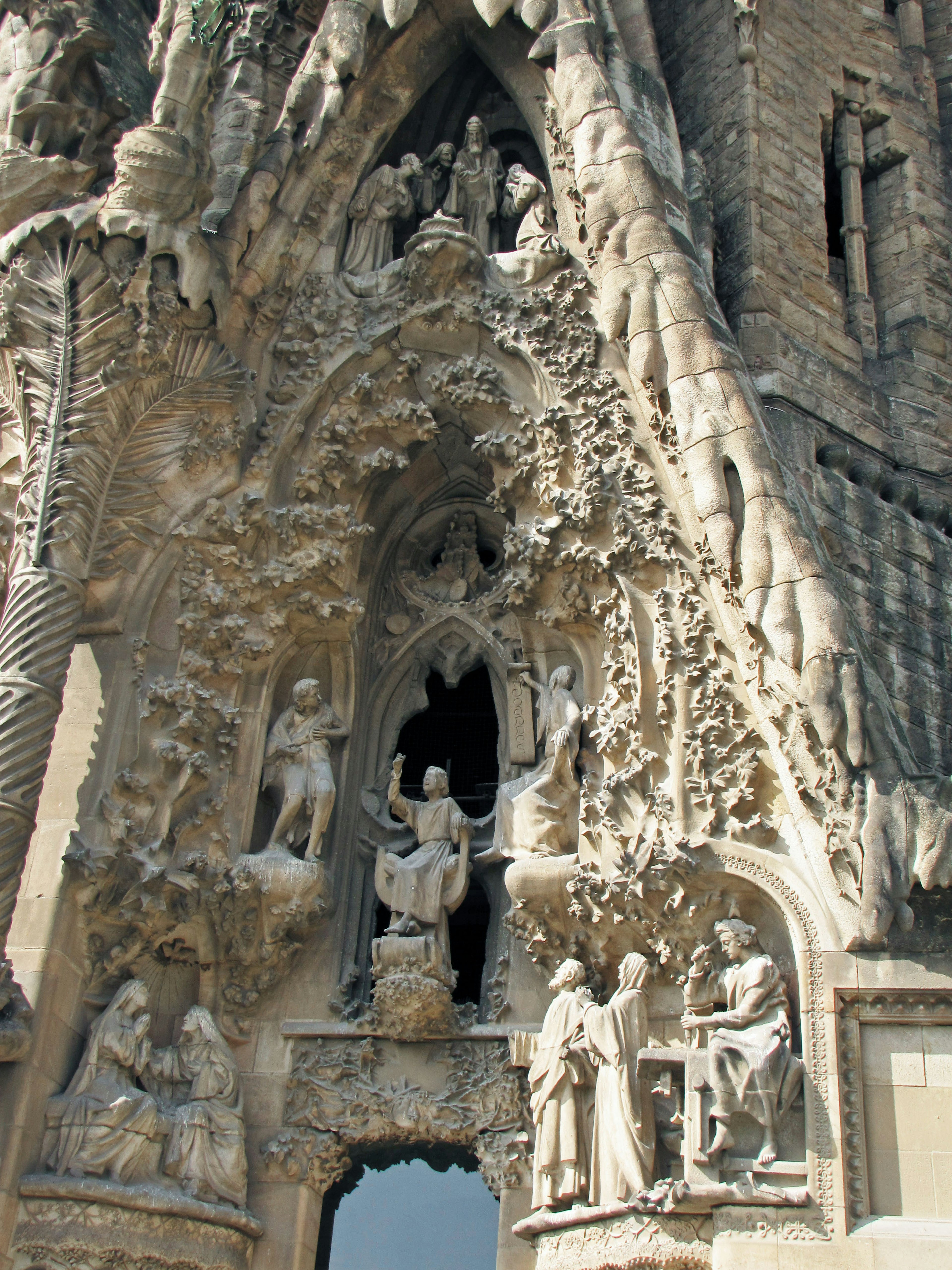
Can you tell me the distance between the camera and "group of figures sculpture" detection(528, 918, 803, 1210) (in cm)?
658

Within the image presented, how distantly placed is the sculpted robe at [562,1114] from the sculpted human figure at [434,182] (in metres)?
6.08

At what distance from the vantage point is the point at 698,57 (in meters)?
11.8

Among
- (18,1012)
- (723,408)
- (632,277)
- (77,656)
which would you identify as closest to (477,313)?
(632,277)

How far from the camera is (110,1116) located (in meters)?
7.35

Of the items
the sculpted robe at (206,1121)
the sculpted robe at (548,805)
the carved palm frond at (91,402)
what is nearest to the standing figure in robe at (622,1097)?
the sculpted robe at (548,805)

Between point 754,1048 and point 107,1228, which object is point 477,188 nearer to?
point 754,1048

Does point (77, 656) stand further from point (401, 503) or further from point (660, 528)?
point (660, 528)

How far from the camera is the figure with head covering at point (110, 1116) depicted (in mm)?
7277

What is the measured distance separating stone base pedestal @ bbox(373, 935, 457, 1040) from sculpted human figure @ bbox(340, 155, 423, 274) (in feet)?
16.0

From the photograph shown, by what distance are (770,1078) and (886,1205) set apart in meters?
0.73

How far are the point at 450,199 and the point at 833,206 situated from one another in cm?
357

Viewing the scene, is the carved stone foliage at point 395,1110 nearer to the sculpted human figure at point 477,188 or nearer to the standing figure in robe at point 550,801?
the standing figure in robe at point 550,801

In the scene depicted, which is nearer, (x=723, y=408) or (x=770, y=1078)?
(x=770, y=1078)

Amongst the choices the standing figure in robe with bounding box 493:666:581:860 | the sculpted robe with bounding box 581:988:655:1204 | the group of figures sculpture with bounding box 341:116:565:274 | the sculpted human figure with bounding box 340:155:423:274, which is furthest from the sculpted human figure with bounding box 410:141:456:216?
the sculpted robe with bounding box 581:988:655:1204
